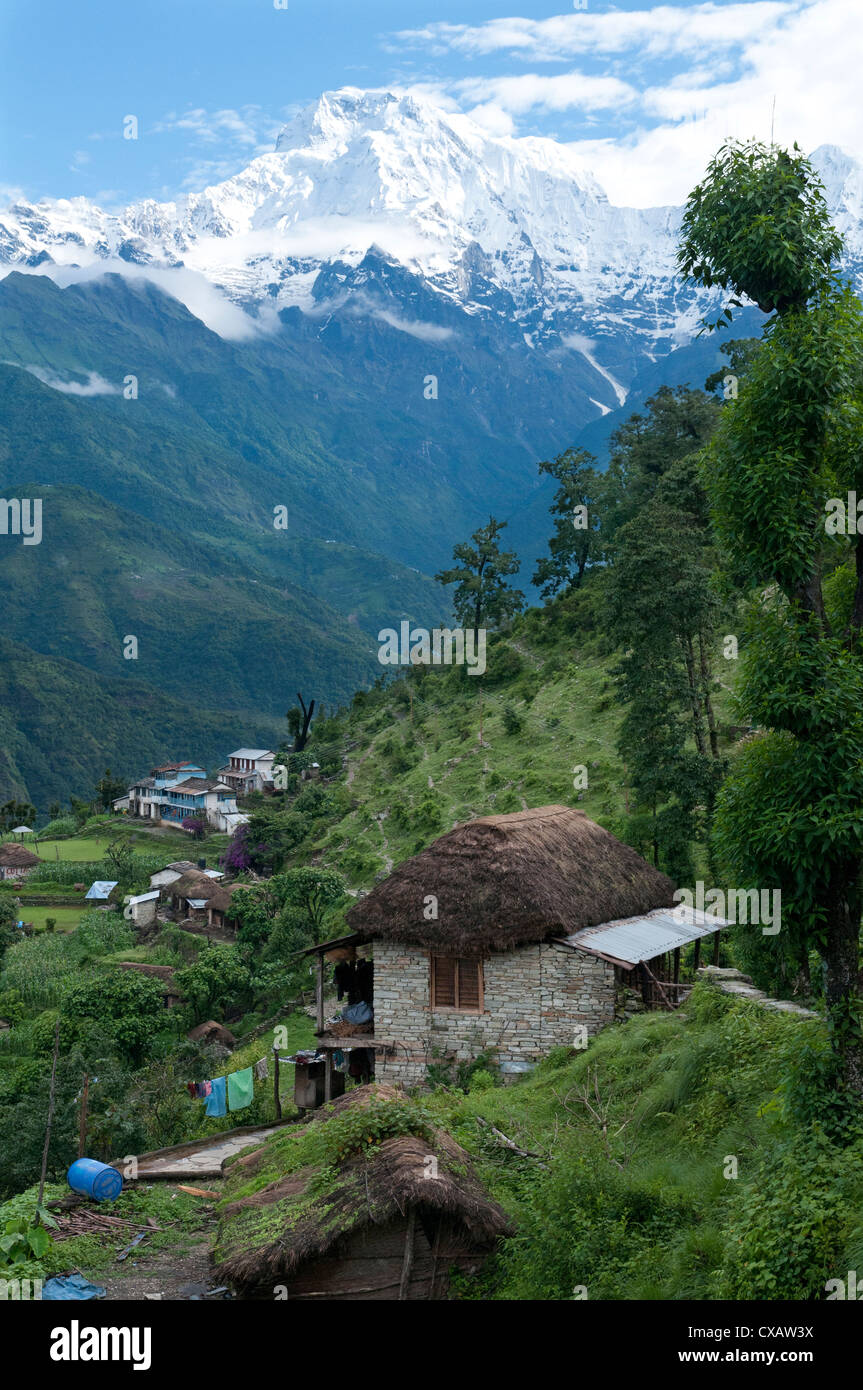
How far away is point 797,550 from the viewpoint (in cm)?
923

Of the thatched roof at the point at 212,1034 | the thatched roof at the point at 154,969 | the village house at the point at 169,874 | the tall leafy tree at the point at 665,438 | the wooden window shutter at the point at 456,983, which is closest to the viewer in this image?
the wooden window shutter at the point at 456,983

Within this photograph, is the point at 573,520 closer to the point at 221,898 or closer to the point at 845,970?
the point at 221,898

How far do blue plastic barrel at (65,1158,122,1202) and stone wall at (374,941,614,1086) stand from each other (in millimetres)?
4940

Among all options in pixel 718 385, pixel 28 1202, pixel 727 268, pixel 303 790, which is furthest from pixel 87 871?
pixel 727 268

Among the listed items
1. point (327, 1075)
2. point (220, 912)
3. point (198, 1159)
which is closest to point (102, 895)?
point (220, 912)

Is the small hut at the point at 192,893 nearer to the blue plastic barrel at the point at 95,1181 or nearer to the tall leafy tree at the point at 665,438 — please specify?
the tall leafy tree at the point at 665,438

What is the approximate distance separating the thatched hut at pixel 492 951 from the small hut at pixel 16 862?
5572 centimetres

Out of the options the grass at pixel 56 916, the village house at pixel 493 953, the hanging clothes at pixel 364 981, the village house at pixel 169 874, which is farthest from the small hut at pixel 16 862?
the village house at pixel 493 953

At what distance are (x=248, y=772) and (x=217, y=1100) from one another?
237 feet

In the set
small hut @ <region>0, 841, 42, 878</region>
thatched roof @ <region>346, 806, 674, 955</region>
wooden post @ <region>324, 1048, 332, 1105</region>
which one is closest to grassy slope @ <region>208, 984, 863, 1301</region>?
thatched roof @ <region>346, 806, 674, 955</region>

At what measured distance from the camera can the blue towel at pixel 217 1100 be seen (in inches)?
838
